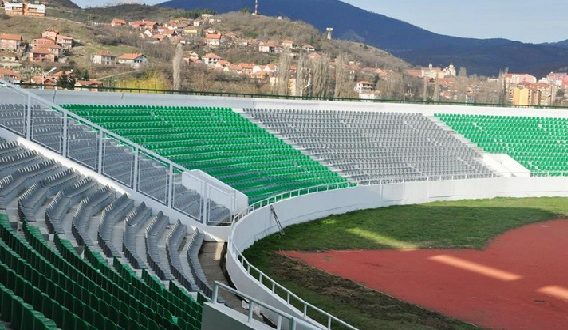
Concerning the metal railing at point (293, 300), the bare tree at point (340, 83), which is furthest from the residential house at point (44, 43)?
the metal railing at point (293, 300)

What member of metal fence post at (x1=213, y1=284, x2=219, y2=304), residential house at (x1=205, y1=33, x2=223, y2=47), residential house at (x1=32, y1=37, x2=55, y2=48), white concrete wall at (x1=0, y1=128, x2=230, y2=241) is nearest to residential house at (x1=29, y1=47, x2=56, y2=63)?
residential house at (x1=32, y1=37, x2=55, y2=48)

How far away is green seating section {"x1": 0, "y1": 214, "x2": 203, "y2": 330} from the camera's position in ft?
23.6

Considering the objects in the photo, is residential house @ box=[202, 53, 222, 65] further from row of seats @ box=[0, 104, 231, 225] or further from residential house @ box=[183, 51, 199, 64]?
row of seats @ box=[0, 104, 231, 225]

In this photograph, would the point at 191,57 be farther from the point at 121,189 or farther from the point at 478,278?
the point at 478,278

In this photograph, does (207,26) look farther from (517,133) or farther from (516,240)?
(516,240)

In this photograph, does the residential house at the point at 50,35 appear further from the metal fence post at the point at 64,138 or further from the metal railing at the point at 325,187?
the metal fence post at the point at 64,138

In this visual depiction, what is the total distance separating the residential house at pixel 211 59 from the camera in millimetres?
93400

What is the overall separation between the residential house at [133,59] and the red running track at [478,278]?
57.4 meters

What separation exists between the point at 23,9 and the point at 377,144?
76008 millimetres

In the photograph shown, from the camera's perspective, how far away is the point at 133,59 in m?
79.2

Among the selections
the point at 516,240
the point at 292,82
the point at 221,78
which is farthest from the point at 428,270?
the point at 221,78

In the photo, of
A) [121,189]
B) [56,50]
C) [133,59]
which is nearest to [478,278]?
[121,189]

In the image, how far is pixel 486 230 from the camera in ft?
86.0

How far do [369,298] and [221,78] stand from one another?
62.0 m
